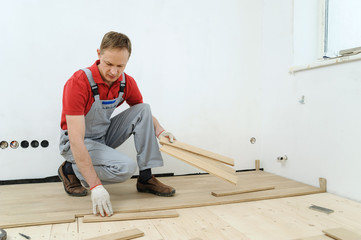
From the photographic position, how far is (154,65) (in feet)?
7.84

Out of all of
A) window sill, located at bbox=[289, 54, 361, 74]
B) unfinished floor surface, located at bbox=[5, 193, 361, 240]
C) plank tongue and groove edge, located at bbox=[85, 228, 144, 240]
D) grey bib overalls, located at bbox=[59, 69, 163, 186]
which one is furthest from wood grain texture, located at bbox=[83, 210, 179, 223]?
window sill, located at bbox=[289, 54, 361, 74]

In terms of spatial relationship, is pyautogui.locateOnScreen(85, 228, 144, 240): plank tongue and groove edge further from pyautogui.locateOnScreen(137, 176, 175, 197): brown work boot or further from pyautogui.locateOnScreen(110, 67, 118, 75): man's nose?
pyautogui.locateOnScreen(110, 67, 118, 75): man's nose

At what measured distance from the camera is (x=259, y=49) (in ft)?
8.87

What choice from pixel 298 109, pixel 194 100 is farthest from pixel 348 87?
pixel 194 100

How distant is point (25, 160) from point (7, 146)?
0.16 metres

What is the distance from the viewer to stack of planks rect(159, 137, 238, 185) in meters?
1.65

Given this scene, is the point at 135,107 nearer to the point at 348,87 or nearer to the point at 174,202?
the point at 174,202

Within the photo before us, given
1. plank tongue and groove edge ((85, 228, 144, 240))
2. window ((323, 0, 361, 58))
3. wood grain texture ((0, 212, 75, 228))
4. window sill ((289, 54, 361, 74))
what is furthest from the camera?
window ((323, 0, 361, 58))

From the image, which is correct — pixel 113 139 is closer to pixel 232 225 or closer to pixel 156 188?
pixel 156 188

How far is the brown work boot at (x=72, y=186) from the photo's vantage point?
1.80 meters

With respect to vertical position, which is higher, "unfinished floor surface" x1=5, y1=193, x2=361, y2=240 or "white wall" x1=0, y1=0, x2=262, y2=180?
"white wall" x1=0, y1=0, x2=262, y2=180

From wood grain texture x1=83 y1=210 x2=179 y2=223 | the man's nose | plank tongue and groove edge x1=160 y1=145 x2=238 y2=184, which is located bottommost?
wood grain texture x1=83 y1=210 x2=179 y2=223

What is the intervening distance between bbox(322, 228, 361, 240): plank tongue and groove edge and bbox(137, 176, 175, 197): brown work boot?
0.88 meters

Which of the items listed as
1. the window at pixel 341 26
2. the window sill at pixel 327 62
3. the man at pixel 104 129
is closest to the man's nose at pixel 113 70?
the man at pixel 104 129
